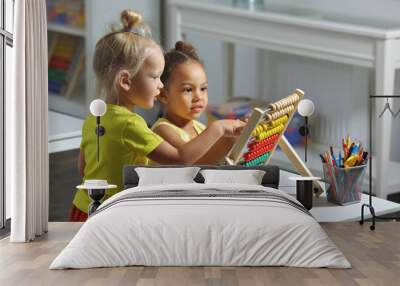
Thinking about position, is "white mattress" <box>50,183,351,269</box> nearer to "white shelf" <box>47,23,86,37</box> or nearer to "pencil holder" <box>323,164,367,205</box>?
"pencil holder" <box>323,164,367,205</box>

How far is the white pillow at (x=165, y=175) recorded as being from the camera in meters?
5.49

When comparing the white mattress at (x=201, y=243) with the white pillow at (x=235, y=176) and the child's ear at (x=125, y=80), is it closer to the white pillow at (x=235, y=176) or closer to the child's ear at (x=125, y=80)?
the white pillow at (x=235, y=176)

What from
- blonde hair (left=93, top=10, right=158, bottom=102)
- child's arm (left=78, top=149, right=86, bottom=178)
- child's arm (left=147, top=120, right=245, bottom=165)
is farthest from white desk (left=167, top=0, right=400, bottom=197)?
child's arm (left=78, top=149, right=86, bottom=178)

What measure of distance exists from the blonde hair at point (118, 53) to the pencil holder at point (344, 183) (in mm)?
1575

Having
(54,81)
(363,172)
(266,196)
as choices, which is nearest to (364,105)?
(363,172)

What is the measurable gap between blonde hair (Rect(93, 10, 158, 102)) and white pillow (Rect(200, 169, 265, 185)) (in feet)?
3.29

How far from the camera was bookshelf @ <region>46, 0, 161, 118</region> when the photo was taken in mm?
6113

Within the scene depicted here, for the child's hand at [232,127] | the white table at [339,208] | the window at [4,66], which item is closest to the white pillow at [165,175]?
the child's hand at [232,127]

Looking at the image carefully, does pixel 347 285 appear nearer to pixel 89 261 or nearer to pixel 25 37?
pixel 89 261

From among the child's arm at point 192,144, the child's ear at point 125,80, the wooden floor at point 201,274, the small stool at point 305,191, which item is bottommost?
the wooden floor at point 201,274

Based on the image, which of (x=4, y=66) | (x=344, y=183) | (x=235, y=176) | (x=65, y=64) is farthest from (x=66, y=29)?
(x=344, y=183)

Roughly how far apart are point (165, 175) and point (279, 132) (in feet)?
2.96

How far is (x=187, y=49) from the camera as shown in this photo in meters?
6.17

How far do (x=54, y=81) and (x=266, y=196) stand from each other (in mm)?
2221
